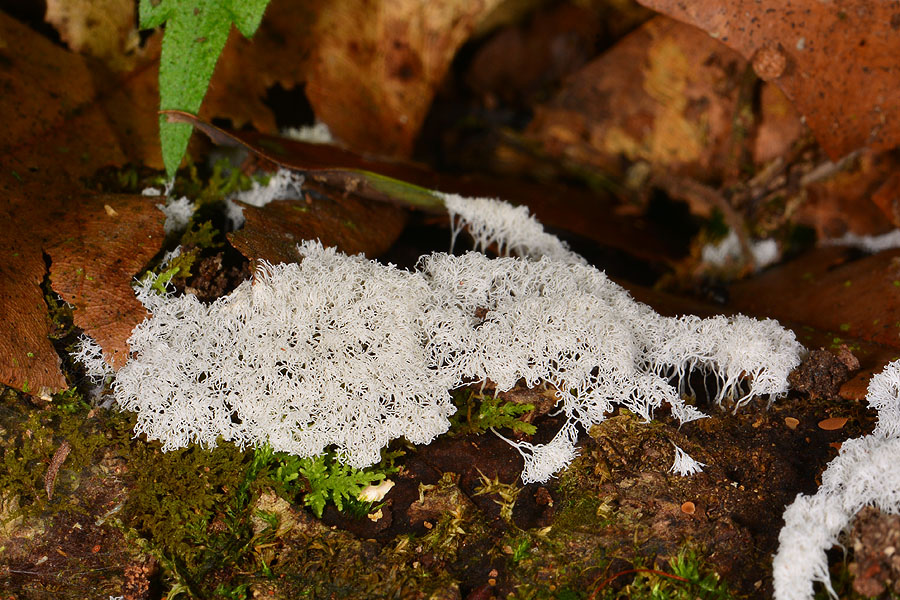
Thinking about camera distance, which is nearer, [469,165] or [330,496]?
[330,496]

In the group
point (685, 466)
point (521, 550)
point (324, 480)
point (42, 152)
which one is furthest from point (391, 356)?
point (42, 152)

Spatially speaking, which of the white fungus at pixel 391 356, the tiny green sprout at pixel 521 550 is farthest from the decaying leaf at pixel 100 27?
the tiny green sprout at pixel 521 550

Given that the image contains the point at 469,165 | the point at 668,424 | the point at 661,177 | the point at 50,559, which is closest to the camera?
the point at 50,559

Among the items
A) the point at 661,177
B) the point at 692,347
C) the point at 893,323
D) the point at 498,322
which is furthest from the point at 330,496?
the point at 661,177

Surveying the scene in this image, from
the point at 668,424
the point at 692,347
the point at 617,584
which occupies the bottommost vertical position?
the point at 617,584

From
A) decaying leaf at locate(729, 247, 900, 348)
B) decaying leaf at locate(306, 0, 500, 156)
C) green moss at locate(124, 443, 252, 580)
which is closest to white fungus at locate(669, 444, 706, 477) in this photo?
decaying leaf at locate(729, 247, 900, 348)

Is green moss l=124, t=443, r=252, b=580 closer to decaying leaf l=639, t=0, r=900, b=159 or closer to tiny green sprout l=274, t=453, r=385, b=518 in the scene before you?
tiny green sprout l=274, t=453, r=385, b=518

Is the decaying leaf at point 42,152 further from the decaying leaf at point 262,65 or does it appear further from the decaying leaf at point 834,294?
the decaying leaf at point 834,294

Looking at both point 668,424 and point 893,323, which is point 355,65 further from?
point 893,323
